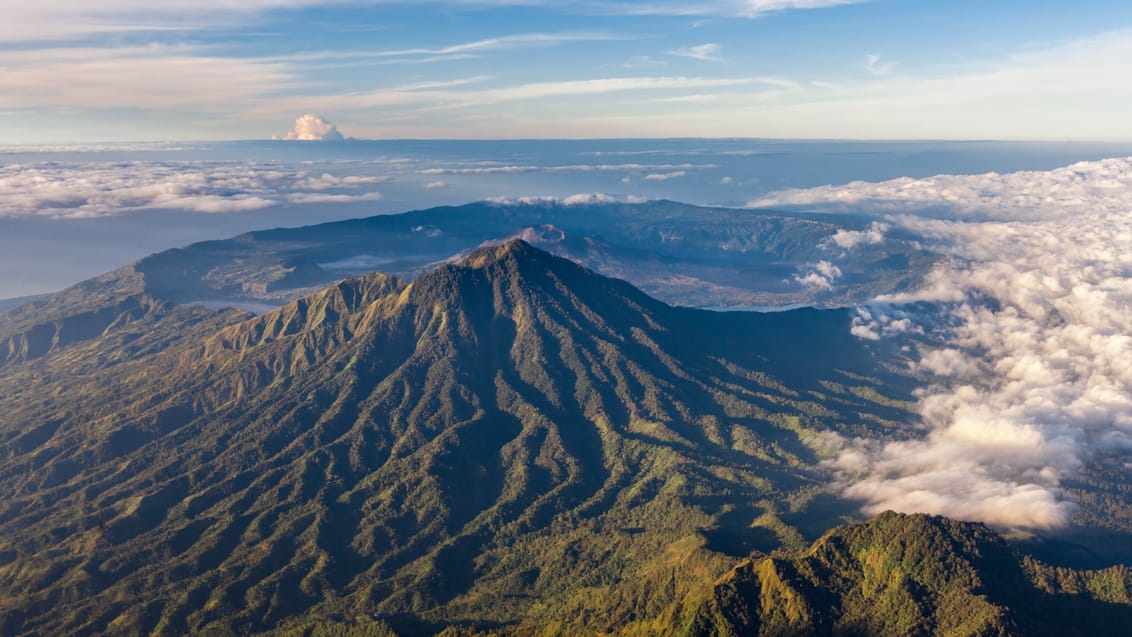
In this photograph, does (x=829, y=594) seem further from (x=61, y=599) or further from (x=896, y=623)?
(x=61, y=599)

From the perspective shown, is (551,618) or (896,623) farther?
(551,618)

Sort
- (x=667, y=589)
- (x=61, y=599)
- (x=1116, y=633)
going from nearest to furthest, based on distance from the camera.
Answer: (x=1116, y=633), (x=667, y=589), (x=61, y=599)

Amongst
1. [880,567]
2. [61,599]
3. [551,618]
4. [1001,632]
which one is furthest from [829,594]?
[61,599]

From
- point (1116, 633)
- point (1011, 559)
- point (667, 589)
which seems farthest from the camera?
point (667, 589)

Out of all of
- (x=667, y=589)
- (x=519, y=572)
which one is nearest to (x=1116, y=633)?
(x=667, y=589)

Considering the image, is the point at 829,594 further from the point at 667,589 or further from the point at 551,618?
the point at 551,618

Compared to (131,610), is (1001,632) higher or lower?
higher
